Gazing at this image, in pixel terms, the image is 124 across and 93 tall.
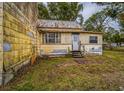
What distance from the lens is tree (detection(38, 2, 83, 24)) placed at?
32.6 meters

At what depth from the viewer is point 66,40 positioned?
1812cm

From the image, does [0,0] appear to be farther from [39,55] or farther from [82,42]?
[82,42]

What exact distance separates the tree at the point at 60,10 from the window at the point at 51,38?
15474 mm

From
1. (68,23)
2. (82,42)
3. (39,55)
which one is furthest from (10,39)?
(68,23)

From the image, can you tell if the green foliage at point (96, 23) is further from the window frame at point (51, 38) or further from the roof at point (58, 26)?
the window frame at point (51, 38)

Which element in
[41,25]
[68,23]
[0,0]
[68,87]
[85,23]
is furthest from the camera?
[85,23]

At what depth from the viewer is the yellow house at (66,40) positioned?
57.9ft

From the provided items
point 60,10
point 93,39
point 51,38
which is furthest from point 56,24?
point 60,10

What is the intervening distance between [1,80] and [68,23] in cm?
1649

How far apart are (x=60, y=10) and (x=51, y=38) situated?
53.3 ft

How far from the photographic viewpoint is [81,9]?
112ft

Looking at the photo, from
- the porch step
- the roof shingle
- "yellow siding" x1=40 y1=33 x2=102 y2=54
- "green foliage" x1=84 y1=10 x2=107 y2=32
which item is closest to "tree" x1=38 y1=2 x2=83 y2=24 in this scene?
"green foliage" x1=84 y1=10 x2=107 y2=32

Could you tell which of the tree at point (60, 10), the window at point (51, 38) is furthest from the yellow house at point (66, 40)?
the tree at point (60, 10)

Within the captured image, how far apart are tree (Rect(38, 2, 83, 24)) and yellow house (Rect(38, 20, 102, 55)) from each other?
13.2 m
